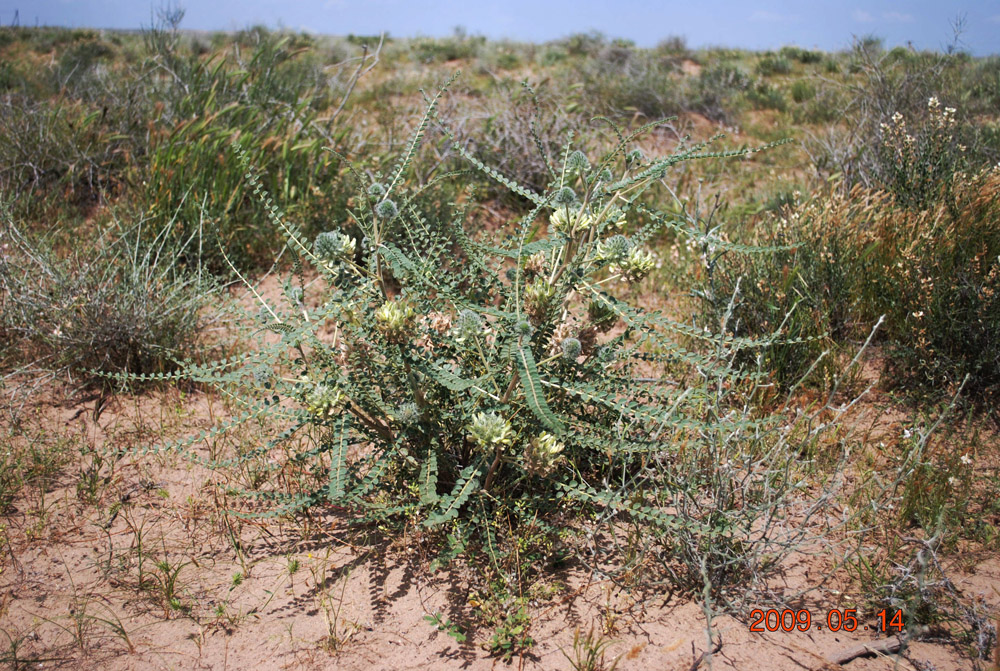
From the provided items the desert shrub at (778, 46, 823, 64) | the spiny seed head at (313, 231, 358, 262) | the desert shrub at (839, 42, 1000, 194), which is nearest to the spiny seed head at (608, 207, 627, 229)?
the spiny seed head at (313, 231, 358, 262)

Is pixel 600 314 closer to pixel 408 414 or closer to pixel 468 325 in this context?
pixel 468 325

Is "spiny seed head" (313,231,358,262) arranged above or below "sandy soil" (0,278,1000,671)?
above

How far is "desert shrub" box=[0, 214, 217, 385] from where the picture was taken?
10.0ft

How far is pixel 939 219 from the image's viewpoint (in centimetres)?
340

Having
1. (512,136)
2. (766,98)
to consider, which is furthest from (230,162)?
(766,98)

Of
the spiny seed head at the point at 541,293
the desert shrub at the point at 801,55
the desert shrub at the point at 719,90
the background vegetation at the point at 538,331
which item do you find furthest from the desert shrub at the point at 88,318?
the desert shrub at the point at 801,55

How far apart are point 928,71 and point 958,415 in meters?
4.06

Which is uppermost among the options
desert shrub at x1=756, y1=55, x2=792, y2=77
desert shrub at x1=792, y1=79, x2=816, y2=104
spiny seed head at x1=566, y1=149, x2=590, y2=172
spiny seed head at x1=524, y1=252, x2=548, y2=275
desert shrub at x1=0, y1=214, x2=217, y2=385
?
desert shrub at x1=756, y1=55, x2=792, y2=77

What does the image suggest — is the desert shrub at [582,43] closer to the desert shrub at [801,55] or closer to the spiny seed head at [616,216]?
the desert shrub at [801,55]

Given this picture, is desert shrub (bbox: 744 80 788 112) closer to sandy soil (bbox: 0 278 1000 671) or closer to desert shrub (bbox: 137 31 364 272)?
desert shrub (bbox: 137 31 364 272)
